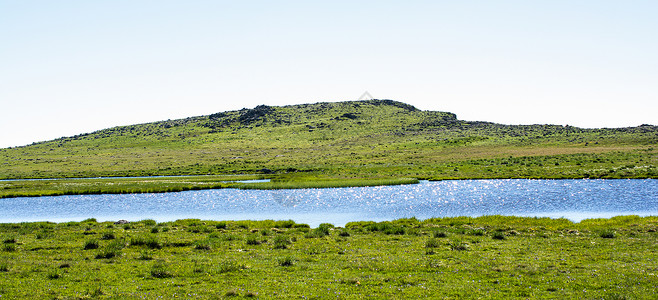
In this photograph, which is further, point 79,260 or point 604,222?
point 604,222

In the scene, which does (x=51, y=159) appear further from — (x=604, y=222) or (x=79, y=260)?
(x=604, y=222)

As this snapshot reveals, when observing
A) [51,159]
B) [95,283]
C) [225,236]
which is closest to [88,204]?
[225,236]

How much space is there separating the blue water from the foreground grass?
11.3 meters

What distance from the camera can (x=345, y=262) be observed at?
2112 cm

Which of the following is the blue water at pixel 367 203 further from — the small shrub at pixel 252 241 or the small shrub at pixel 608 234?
the small shrub at pixel 608 234

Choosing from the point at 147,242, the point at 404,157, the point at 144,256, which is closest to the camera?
the point at 144,256

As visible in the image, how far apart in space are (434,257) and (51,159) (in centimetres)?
18696

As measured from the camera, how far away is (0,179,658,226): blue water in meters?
44.0

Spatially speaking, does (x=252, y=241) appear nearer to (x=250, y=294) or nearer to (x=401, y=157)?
(x=250, y=294)

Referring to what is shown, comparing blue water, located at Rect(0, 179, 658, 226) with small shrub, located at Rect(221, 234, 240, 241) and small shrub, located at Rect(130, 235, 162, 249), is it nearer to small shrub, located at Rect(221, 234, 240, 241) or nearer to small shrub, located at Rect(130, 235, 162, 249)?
small shrub, located at Rect(221, 234, 240, 241)

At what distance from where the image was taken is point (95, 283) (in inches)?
683

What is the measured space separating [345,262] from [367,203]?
3229 cm

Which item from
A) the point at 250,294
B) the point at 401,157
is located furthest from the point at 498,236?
the point at 401,157

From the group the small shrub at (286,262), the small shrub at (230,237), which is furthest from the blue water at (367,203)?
the small shrub at (286,262)
